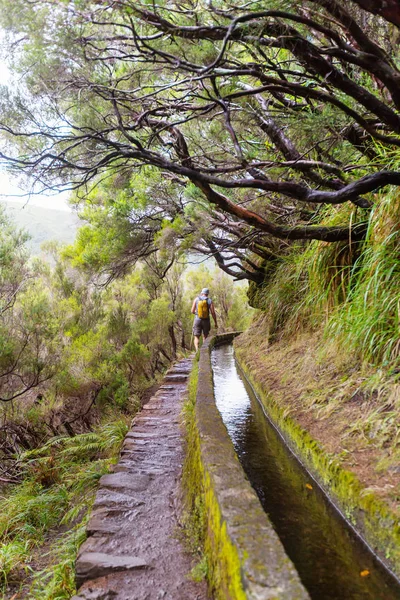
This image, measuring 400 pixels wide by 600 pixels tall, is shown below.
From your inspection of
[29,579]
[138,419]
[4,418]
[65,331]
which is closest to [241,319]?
[65,331]

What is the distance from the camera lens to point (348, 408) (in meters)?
3.12

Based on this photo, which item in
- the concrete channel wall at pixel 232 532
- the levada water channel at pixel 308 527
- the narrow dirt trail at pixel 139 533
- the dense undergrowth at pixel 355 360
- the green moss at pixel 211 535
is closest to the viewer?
the concrete channel wall at pixel 232 532

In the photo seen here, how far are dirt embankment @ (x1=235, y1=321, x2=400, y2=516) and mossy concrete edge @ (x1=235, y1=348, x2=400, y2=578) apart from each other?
47mm

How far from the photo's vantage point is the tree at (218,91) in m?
2.73

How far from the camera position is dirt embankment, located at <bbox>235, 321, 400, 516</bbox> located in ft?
7.49

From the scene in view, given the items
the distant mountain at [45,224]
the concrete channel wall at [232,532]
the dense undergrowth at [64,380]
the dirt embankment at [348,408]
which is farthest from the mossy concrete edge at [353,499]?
the distant mountain at [45,224]

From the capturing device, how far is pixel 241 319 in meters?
19.5

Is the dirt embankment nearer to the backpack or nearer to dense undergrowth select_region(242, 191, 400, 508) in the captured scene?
dense undergrowth select_region(242, 191, 400, 508)

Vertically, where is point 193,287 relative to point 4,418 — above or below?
above

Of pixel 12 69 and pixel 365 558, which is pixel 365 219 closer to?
pixel 365 558

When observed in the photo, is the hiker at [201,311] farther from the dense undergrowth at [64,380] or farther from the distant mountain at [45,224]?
the distant mountain at [45,224]

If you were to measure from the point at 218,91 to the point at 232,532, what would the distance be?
3.38 meters

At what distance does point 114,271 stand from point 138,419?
5.55 metres

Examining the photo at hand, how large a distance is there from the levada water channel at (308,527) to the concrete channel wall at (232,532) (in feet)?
1.44
